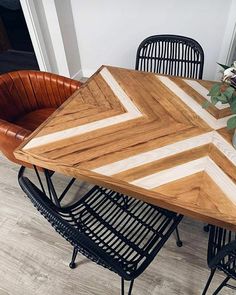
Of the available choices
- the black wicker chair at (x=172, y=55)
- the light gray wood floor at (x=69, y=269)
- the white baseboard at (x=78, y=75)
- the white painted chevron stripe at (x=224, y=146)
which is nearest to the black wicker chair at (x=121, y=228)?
the light gray wood floor at (x=69, y=269)

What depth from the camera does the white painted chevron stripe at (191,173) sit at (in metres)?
0.86

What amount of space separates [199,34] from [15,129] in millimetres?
1891

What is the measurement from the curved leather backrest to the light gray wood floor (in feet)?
2.59

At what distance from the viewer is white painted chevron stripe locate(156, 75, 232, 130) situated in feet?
3.72

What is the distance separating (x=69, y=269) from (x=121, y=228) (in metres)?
0.49

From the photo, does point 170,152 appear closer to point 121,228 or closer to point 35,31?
point 121,228

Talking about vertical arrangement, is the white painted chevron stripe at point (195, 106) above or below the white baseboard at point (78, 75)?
above

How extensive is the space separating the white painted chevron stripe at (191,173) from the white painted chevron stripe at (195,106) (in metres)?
0.25

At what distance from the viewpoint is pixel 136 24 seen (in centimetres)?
247

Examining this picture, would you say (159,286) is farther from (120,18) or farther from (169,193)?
(120,18)

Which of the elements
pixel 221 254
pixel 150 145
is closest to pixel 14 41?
pixel 150 145

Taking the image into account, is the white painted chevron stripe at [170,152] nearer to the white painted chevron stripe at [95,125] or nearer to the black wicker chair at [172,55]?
the white painted chevron stripe at [95,125]

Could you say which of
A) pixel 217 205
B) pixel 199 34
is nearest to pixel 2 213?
pixel 217 205

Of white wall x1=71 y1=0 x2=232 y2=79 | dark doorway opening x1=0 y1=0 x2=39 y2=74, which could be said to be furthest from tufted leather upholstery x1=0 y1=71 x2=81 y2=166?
dark doorway opening x1=0 y1=0 x2=39 y2=74
